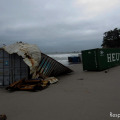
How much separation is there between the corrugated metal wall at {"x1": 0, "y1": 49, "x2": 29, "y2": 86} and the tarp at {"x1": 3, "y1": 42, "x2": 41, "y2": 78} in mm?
584

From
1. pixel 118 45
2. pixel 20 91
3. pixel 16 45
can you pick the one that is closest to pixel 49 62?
pixel 16 45

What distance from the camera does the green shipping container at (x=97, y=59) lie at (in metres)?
11.8

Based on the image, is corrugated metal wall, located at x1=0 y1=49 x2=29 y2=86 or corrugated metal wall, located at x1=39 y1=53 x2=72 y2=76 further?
corrugated metal wall, located at x1=39 y1=53 x2=72 y2=76

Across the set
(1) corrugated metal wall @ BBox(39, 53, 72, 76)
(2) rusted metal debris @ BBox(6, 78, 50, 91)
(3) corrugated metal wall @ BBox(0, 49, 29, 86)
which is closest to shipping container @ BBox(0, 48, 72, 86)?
(3) corrugated metal wall @ BBox(0, 49, 29, 86)

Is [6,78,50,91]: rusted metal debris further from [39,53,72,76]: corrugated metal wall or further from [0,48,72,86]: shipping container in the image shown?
[39,53,72,76]: corrugated metal wall

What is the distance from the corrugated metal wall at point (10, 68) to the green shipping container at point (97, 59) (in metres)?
6.60

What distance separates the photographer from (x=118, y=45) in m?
43.4

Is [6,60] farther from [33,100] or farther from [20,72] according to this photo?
[33,100]

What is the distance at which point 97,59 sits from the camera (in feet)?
38.5

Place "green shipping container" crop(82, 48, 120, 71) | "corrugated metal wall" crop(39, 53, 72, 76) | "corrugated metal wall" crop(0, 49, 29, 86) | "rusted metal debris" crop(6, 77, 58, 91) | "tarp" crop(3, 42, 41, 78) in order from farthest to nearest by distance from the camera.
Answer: "green shipping container" crop(82, 48, 120, 71), "corrugated metal wall" crop(39, 53, 72, 76), "corrugated metal wall" crop(0, 49, 29, 86), "tarp" crop(3, 42, 41, 78), "rusted metal debris" crop(6, 77, 58, 91)

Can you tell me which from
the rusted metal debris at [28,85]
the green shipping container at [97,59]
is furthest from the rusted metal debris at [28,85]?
the green shipping container at [97,59]

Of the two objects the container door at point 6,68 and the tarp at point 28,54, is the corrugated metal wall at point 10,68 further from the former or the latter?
the tarp at point 28,54

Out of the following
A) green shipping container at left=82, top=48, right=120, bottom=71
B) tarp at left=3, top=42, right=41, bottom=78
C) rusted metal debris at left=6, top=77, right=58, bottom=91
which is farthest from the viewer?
green shipping container at left=82, top=48, right=120, bottom=71

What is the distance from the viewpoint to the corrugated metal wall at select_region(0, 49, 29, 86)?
777 cm
